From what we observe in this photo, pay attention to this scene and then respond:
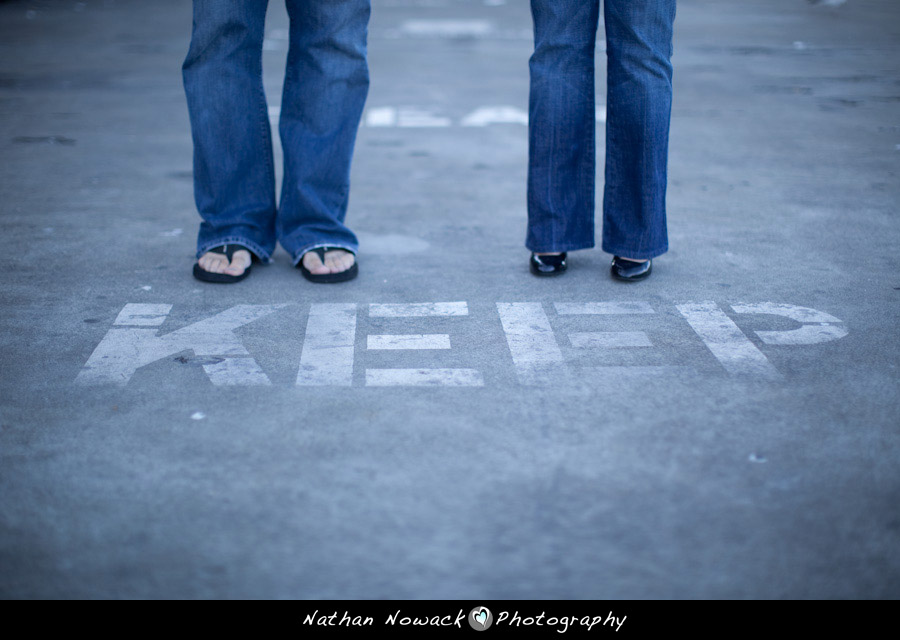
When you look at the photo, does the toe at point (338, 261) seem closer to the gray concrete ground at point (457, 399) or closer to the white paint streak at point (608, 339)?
the gray concrete ground at point (457, 399)

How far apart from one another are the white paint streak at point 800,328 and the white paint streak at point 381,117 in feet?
9.13

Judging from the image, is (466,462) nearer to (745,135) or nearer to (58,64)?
(745,135)

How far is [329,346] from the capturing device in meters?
2.09

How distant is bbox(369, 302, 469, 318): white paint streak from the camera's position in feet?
7.52

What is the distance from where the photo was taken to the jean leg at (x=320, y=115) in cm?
254

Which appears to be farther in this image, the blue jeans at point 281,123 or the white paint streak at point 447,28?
the white paint streak at point 447,28

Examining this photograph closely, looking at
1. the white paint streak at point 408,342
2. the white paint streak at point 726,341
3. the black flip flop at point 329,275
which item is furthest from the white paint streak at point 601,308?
the black flip flop at point 329,275

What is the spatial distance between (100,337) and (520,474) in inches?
46.6

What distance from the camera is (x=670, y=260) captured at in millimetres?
2717

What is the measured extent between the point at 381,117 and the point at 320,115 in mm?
2282

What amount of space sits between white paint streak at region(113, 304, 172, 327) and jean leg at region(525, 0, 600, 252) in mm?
1065

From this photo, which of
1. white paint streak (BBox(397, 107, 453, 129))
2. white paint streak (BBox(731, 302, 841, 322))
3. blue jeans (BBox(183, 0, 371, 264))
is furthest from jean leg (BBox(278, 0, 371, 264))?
white paint streak (BBox(397, 107, 453, 129))
